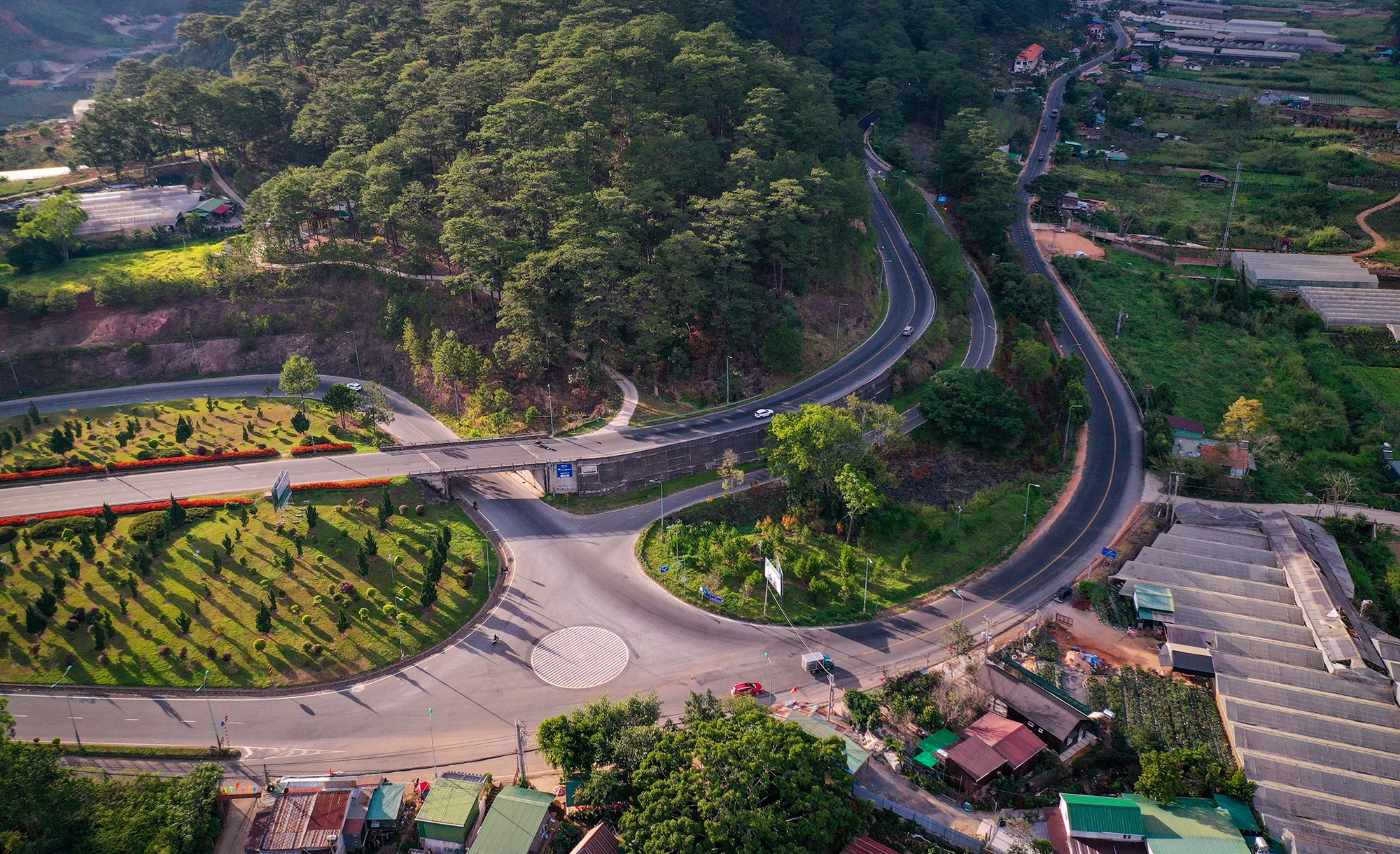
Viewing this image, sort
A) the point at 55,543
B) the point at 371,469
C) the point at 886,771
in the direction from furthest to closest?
→ the point at 371,469, the point at 55,543, the point at 886,771

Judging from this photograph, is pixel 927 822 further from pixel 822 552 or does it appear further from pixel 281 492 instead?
pixel 281 492

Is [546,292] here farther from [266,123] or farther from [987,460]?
[266,123]

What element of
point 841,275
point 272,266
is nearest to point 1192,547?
point 841,275

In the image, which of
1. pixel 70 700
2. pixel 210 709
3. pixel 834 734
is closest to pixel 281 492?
pixel 210 709

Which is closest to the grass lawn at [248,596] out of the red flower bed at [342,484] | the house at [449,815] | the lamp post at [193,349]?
the red flower bed at [342,484]

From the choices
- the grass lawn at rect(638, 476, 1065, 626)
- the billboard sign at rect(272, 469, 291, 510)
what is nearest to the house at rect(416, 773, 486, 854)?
the grass lawn at rect(638, 476, 1065, 626)

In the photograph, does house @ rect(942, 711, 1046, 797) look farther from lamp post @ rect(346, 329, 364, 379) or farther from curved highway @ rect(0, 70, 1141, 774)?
lamp post @ rect(346, 329, 364, 379)

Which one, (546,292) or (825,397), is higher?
(546,292)
